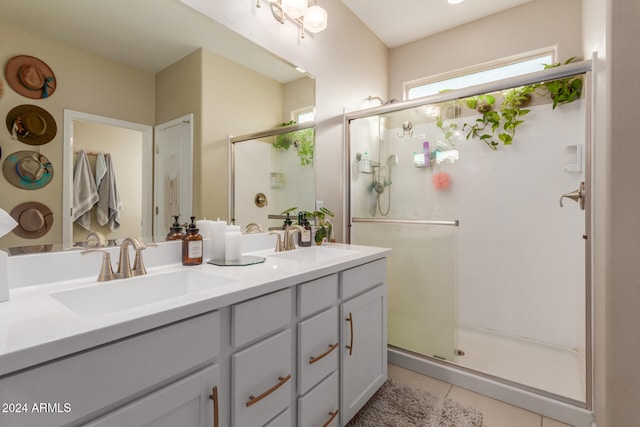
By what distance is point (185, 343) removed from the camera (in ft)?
2.62

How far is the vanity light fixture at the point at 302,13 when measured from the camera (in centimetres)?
188

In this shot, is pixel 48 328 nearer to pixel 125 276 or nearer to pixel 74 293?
pixel 74 293

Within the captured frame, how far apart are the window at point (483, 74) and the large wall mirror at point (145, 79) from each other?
1751 millimetres

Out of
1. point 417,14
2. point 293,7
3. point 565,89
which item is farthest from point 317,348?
point 417,14

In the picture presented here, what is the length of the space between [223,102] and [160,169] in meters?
0.48

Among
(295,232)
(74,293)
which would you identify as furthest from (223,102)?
(74,293)

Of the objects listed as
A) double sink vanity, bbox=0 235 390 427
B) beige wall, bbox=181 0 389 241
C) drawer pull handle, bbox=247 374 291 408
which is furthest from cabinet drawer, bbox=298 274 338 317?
beige wall, bbox=181 0 389 241

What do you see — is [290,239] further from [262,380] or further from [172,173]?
[262,380]

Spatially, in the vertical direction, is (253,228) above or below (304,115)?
below

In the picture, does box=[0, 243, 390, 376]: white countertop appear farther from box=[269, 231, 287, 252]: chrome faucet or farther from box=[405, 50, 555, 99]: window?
box=[405, 50, 555, 99]: window

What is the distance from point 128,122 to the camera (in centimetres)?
123

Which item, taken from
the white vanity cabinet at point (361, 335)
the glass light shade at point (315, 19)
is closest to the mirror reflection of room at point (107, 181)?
the white vanity cabinet at point (361, 335)

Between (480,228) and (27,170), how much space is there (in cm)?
293

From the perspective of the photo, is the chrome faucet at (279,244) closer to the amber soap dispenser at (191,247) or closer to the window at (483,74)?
the amber soap dispenser at (191,247)
